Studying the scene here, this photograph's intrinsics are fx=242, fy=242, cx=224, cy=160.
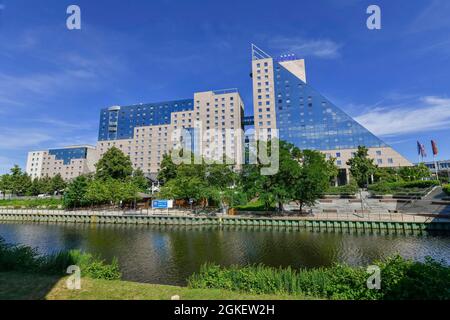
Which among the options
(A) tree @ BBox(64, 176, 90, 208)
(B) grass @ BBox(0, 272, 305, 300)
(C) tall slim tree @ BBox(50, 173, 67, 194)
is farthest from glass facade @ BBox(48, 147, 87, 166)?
(B) grass @ BBox(0, 272, 305, 300)

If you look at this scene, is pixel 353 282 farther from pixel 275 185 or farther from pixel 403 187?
pixel 403 187

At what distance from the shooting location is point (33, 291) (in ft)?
26.5

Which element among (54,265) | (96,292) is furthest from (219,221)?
(96,292)

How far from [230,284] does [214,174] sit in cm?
4370

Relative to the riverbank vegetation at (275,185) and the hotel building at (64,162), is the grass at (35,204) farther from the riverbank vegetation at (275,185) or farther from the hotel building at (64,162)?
the hotel building at (64,162)

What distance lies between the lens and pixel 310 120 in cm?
8475

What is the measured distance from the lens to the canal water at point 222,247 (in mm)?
18984

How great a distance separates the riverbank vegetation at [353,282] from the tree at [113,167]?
59.4 meters

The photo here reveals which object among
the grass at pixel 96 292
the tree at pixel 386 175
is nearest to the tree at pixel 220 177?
the grass at pixel 96 292

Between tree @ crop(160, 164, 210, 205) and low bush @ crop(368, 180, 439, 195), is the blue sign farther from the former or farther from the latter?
low bush @ crop(368, 180, 439, 195)

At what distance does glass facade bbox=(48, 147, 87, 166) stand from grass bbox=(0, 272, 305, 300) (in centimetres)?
13055

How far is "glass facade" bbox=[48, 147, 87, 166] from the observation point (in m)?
123

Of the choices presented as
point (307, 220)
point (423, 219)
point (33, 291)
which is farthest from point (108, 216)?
point (423, 219)
